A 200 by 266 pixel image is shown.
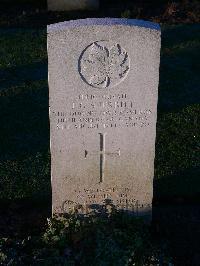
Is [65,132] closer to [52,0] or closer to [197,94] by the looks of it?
[197,94]

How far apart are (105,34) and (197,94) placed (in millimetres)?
4367

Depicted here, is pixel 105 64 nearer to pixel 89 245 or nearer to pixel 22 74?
pixel 89 245

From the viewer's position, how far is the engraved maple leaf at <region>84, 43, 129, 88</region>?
193 inches

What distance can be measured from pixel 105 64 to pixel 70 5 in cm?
731

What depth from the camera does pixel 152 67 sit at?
4984 millimetres

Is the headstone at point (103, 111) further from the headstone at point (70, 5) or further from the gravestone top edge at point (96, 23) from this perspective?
the headstone at point (70, 5)

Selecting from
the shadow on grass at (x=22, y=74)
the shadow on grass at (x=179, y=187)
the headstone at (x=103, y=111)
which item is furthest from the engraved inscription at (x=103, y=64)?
the shadow on grass at (x=22, y=74)

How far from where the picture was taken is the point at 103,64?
16.4 feet

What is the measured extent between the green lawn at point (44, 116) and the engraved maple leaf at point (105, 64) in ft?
6.71

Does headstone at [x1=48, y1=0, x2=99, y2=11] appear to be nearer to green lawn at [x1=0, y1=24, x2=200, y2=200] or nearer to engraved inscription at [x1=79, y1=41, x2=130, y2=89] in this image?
green lawn at [x1=0, y1=24, x2=200, y2=200]

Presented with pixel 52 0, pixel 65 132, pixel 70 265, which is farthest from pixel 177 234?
pixel 52 0

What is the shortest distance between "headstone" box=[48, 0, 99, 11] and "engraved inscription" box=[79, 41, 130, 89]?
728 centimetres

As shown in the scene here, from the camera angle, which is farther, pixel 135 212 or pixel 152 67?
pixel 135 212

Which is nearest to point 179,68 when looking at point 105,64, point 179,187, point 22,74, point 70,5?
point 22,74
